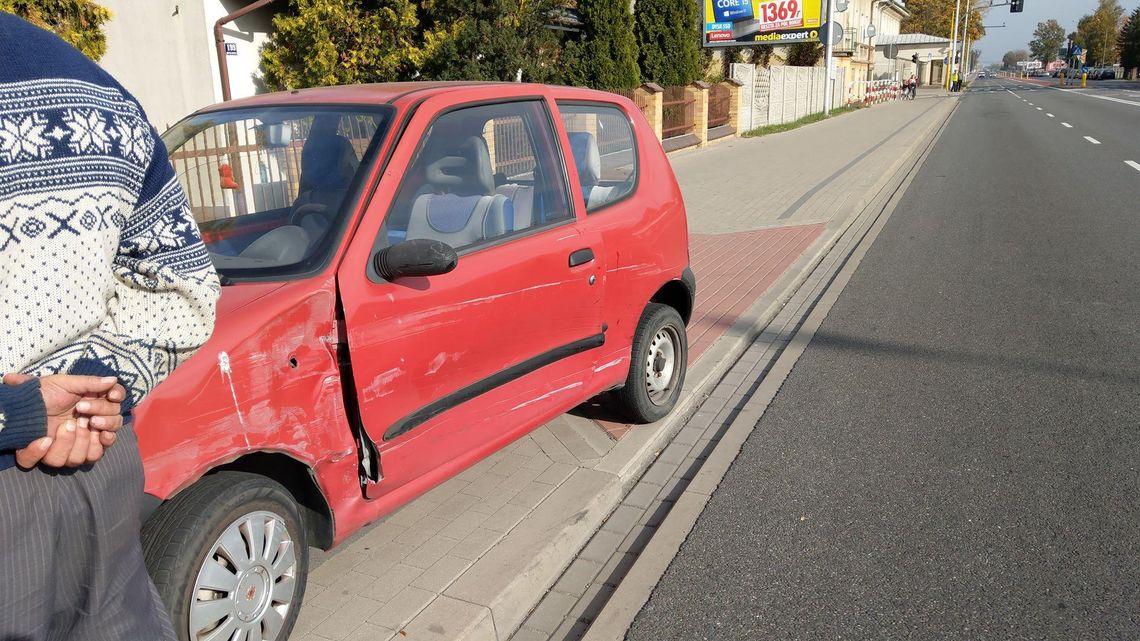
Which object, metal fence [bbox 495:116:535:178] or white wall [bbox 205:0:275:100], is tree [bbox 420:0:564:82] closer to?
white wall [bbox 205:0:275:100]

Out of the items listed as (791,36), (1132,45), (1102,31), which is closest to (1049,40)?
(1102,31)

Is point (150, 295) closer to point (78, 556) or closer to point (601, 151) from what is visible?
point (78, 556)

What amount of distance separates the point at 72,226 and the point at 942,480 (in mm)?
3603

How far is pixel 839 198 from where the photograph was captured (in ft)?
43.1

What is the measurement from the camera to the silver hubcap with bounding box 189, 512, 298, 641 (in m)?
2.37

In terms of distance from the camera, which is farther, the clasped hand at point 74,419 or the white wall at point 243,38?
the white wall at point 243,38

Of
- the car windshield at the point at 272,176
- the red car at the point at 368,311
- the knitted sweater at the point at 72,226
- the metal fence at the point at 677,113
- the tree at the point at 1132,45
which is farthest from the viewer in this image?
the tree at the point at 1132,45

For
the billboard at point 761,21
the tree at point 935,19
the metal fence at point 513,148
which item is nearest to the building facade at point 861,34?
the billboard at point 761,21

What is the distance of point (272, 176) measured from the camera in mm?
3412

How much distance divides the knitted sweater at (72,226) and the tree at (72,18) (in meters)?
8.94

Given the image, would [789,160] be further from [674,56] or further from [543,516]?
[543,516]

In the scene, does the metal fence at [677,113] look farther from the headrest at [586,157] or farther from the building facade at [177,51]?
the headrest at [586,157]

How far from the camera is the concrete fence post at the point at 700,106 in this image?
22859 mm

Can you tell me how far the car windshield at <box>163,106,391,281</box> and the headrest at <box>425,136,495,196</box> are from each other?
282 millimetres
